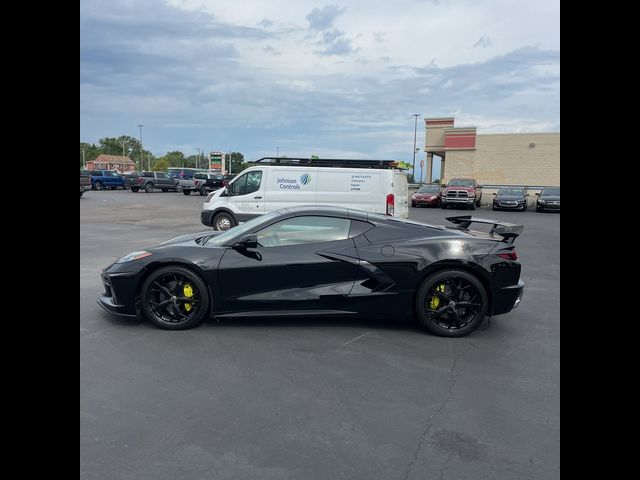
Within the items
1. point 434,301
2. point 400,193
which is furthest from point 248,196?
point 434,301

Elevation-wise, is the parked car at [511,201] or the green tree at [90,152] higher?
the green tree at [90,152]

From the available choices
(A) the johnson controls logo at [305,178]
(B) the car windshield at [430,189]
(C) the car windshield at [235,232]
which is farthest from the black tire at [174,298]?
(B) the car windshield at [430,189]

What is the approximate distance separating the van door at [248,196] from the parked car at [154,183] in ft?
95.3

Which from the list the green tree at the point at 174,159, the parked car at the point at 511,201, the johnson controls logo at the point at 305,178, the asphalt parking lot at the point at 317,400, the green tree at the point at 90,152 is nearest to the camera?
the asphalt parking lot at the point at 317,400

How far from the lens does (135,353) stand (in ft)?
14.5

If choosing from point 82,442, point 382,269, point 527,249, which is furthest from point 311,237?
point 527,249

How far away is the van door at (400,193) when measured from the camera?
14000 millimetres

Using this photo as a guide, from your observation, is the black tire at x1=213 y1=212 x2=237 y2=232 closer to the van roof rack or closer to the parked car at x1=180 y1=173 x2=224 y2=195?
the van roof rack

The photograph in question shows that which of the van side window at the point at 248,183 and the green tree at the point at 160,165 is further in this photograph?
the green tree at the point at 160,165

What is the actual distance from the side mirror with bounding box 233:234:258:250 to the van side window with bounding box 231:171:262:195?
30.2ft

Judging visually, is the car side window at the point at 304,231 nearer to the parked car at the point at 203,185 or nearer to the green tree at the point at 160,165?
the parked car at the point at 203,185

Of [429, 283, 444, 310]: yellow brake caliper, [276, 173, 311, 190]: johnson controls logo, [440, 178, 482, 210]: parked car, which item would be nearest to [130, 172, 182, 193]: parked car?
[440, 178, 482, 210]: parked car

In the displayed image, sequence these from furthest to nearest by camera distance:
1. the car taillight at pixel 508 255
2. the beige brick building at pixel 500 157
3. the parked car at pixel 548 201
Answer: the beige brick building at pixel 500 157
the parked car at pixel 548 201
the car taillight at pixel 508 255
